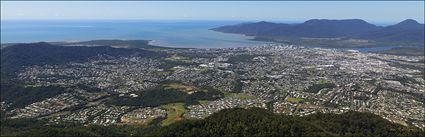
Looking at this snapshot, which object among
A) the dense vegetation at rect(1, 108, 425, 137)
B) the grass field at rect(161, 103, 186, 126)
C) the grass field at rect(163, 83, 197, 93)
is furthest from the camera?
the grass field at rect(163, 83, 197, 93)

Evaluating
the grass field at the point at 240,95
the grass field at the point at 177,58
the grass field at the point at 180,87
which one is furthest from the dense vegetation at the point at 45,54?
the grass field at the point at 240,95

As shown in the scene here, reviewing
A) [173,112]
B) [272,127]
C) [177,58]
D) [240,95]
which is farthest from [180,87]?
[177,58]

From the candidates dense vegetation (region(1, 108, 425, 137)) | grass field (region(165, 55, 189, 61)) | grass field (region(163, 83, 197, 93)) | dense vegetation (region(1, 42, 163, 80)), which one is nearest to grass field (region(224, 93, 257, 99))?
grass field (region(163, 83, 197, 93))

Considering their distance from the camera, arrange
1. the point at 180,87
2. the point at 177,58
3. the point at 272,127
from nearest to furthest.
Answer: the point at 272,127 → the point at 180,87 → the point at 177,58

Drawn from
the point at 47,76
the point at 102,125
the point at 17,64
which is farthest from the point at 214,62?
the point at 102,125

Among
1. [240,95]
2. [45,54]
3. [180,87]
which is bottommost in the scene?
[240,95]

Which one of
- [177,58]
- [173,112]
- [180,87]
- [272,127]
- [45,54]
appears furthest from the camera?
[177,58]

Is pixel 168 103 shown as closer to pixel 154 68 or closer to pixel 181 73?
pixel 181 73

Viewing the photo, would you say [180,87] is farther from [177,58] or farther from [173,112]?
[177,58]

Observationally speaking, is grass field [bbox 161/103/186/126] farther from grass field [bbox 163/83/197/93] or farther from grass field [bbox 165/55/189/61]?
grass field [bbox 165/55/189/61]

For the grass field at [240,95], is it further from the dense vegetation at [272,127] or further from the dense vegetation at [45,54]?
the dense vegetation at [45,54]
